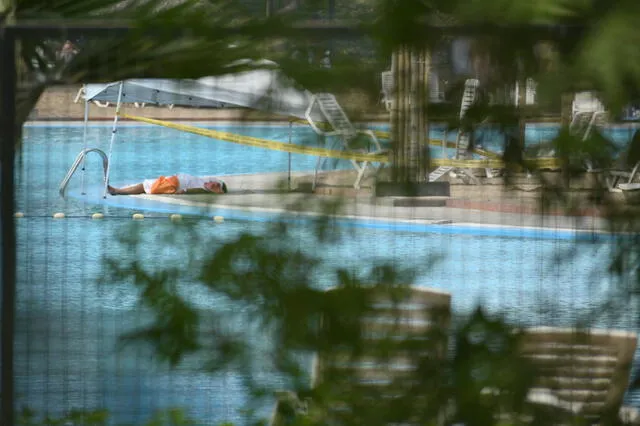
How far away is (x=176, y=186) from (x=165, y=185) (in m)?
0.06

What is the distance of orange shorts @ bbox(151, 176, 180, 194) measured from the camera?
1.93 m

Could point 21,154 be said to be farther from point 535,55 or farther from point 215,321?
point 535,55

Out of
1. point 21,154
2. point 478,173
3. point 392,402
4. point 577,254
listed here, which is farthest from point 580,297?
point 21,154

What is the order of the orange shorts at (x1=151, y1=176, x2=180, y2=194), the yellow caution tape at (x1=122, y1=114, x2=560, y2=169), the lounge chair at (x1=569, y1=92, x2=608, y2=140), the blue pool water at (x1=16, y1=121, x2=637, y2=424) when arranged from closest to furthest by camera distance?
the lounge chair at (x1=569, y1=92, x2=608, y2=140) → the yellow caution tape at (x1=122, y1=114, x2=560, y2=169) → the blue pool water at (x1=16, y1=121, x2=637, y2=424) → the orange shorts at (x1=151, y1=176, x2=180, y2=194)

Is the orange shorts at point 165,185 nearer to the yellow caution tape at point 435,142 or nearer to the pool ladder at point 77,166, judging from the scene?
the pool ladder at point 77,166

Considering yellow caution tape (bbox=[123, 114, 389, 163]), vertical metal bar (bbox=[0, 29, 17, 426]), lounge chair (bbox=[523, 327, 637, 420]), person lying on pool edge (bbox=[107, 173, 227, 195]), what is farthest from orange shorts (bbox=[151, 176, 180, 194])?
lounge chair (bbox=[523, 327, 637, 420])

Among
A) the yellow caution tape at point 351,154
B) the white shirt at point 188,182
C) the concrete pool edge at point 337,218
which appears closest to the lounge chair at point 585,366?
the concrete pool edge at point 337,218

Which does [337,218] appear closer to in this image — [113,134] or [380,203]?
[380,203]

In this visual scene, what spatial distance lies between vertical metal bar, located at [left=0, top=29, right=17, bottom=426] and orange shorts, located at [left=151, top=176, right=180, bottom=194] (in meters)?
0.34

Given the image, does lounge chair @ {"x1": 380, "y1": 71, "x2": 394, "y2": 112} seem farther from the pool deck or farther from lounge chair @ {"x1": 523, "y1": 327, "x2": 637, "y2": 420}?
lounge chair @ {"x1": 523, "y1": 327, "x2": 637, "y2": 420}

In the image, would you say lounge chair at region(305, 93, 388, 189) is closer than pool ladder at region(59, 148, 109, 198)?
Yes

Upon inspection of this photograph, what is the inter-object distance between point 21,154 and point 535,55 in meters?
1.16

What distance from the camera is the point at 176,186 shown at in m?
1.94

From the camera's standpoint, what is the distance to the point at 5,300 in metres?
2.17
